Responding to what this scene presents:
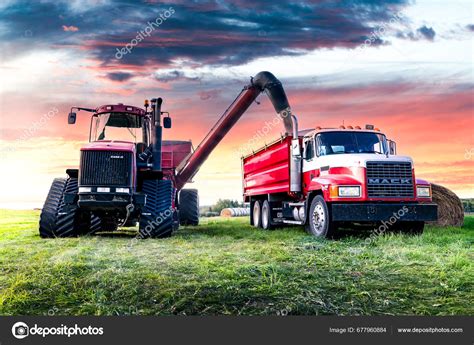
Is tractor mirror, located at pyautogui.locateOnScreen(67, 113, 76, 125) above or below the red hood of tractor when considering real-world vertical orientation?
above

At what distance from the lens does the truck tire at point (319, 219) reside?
10469mm

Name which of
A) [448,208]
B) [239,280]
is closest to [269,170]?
[448,208]

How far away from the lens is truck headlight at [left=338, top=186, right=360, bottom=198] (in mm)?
10320

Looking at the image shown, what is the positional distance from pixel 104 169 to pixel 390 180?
6.72m

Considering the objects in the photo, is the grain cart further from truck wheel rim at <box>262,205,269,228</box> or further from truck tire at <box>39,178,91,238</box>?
truck wheel rim at <box>262,205,269,228</box>

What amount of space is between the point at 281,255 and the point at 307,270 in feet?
4.16

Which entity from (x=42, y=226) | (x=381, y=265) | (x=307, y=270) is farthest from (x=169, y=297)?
(x=42, y=226)

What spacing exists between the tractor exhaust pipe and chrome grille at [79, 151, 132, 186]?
128 cm

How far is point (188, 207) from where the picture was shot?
17.9m

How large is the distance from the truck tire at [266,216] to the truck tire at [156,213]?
4.39 m

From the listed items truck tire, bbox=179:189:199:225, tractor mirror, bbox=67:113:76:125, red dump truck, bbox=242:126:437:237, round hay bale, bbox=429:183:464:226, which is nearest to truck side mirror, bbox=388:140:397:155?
red dump truck, bbox=242:126:437:237

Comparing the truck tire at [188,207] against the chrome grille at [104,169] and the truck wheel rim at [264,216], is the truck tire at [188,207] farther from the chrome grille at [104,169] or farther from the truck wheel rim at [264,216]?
the chrome grille at [104,169]

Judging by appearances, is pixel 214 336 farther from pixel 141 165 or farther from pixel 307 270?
pixel 141 165

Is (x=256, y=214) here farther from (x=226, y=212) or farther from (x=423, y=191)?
(x=226, y=212)
